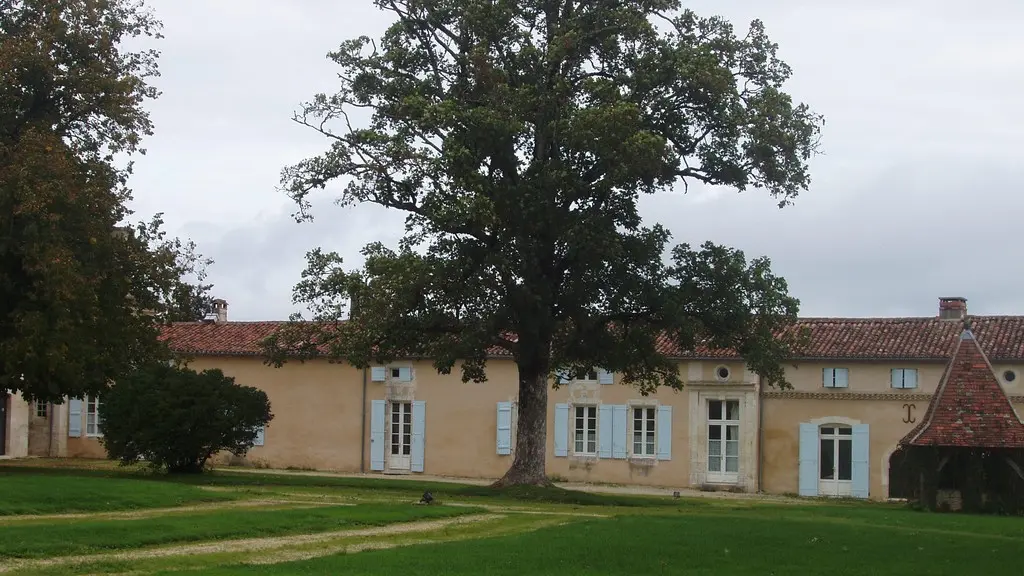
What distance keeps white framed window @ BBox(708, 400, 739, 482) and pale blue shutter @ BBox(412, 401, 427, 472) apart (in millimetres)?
7357

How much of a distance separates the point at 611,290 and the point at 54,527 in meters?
12.3

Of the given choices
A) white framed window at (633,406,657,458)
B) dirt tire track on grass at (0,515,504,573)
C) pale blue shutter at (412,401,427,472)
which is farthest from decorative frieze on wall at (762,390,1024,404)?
dirt tire track on grass at (0,515,504,573)

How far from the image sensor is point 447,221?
72.2 ft

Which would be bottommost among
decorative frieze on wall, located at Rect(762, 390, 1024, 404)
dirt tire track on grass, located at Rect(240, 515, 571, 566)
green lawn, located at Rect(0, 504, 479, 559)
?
dirt tire track on grass, located at Rect(240, 515, 571, 566)

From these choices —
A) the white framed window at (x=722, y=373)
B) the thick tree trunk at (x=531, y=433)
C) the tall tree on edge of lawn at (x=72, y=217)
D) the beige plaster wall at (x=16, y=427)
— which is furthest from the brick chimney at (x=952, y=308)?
the beige plaster wall at (x=16, y=427)

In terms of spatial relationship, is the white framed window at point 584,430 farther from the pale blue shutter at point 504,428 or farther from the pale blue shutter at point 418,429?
the pale blue shutter at point 418,429

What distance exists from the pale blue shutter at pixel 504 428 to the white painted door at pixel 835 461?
7.54 meters

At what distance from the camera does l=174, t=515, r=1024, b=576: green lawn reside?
12.0 metres

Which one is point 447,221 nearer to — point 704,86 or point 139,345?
point 704,86

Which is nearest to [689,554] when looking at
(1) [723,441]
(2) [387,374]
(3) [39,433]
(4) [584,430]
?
(1) [723,441]

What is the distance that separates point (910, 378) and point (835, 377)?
1.65 m

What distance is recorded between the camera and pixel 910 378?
29391mm

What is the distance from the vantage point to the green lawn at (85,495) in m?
16.6

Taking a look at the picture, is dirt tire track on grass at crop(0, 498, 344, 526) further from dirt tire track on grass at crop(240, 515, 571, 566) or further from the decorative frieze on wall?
the decorative frieze on wall
